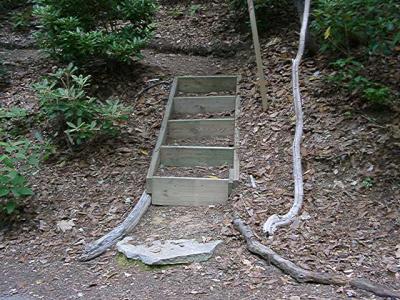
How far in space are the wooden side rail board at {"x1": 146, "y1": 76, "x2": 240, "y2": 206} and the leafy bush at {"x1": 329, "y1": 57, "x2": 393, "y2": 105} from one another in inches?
52.1

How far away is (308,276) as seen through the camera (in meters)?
3.95

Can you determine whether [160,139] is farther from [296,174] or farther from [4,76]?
[4,76]

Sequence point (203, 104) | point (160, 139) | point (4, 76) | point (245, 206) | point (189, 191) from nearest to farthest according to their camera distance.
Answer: point (245, 206) < point (189, 191) < point (160, 139) < point (203, 104) < point (4, 76)

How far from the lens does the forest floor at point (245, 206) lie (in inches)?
163

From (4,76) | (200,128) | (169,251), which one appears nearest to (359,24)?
(200,128)

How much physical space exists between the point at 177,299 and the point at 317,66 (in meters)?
4.00

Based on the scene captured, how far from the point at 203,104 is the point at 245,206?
2.19m

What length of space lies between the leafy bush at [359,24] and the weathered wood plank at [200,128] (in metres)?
1.49

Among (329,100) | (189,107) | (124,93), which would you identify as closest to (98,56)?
(124,93)

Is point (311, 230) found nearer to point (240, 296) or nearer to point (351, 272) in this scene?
point (351, 272)

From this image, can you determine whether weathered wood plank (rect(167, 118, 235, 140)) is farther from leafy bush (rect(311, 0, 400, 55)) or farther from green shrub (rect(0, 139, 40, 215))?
green shrub (rect(0, 139, 40, 215))

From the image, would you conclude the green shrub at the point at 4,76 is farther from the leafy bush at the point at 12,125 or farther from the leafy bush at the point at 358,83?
A: the leafy bush at the point at 358,83

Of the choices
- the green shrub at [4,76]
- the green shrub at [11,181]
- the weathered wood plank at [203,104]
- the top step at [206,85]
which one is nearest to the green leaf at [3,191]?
the green shrub at [11,181]

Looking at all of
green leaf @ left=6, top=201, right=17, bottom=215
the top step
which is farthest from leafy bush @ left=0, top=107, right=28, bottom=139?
the top step
